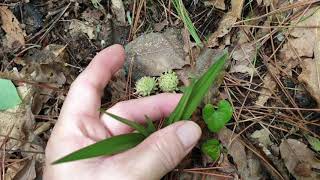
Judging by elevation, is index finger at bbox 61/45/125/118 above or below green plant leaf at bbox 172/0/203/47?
below

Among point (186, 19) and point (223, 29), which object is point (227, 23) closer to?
point (223, 29)

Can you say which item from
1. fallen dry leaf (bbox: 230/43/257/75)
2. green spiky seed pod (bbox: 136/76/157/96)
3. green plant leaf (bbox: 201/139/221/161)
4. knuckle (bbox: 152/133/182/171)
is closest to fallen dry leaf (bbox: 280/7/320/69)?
fallen dry leaf (bbox: 230/43/257/75)

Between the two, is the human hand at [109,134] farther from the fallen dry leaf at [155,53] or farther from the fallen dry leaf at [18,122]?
the fallen dry leaf at [18,122]

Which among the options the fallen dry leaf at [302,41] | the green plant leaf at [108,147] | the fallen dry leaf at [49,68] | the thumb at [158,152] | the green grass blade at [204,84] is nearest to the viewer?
the green plant leaf at [108,147]

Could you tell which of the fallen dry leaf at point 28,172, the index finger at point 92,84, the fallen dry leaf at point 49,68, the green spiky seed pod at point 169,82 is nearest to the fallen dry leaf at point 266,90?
the green spiky seed pod at point 169,82

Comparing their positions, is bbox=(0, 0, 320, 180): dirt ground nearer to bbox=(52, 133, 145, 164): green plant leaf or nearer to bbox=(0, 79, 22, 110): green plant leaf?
bbox=(0, 79, 22, 110): green plant leaf

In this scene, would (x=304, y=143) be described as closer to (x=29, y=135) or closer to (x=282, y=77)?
(x=282, y=77)

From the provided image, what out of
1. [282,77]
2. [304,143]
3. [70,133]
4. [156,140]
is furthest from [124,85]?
[304,143]
